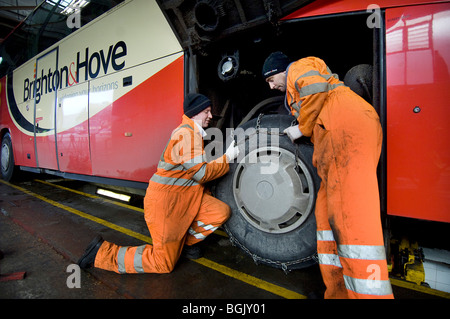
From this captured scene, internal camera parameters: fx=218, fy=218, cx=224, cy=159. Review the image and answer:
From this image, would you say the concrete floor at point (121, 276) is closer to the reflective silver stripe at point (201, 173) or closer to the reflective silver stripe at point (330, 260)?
the reflective silver stripe at point (330, 260)

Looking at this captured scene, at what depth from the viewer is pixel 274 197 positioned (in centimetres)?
163

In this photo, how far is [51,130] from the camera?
3.91 m

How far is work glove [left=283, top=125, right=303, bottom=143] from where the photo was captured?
150 cm

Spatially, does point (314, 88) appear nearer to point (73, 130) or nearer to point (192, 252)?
point (192, 252)

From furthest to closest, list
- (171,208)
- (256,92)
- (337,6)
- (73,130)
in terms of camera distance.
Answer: (73,130) → (256,92) → (171,208) → (337,6)

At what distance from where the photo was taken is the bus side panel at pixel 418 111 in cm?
115

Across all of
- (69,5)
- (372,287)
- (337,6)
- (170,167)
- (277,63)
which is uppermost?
(69,5)

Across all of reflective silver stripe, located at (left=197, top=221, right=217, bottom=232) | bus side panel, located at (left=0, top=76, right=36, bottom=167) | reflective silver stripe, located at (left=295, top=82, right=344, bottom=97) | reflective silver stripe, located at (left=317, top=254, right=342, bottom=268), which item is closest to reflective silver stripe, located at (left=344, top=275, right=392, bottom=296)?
reflective silver stripe, located at (left=317, top=254, right=342, bottom=268)

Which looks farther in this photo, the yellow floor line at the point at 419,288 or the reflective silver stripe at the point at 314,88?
the yellow floor line at the point at 419,288

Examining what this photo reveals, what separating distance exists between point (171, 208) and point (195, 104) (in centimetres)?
90

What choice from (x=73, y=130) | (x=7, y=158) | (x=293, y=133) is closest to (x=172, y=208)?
(x=293, y=133)

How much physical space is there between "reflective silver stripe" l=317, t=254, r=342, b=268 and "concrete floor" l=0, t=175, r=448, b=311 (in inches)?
13.3

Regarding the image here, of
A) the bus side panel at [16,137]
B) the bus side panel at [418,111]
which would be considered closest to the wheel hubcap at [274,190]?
the bus side panel at [418,111]

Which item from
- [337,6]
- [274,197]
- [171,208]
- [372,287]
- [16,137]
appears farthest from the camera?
[16,137]
